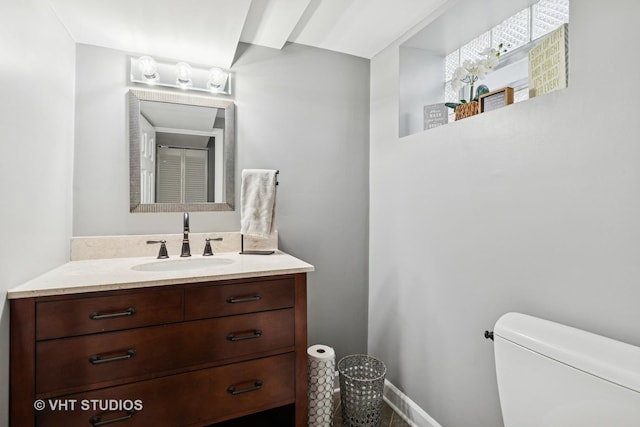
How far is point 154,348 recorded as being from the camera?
4.00 ft

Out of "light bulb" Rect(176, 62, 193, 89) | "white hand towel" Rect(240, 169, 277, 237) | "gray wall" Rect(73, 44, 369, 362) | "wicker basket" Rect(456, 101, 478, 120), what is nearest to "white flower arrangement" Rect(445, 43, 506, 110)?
"wicker basket" Rect(456, 101, 478, 120)

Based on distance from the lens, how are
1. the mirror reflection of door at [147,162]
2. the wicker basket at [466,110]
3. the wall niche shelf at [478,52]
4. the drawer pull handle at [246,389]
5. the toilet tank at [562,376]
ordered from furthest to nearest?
the mirror reflection of door at [147,162], the wicker basket at [466,110], the drawer pull handle at [246,389], the wall niche shelf at [478,52], the toilet tank at [562,376]

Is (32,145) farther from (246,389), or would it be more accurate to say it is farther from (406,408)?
(406,408)

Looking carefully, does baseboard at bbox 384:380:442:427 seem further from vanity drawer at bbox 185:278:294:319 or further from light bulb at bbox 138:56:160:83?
light bulb at bbox 138:56:160:83

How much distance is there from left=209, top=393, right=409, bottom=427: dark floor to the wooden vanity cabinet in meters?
0.12

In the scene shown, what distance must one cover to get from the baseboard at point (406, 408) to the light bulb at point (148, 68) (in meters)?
Result: 2.30

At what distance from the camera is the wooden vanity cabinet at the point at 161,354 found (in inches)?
42.8

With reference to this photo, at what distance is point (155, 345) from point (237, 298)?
0.34 metres

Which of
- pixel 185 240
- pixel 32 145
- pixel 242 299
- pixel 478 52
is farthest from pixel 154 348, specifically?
pixel 478 52

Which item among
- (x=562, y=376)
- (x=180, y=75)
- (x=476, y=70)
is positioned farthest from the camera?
(x=180, y=75)

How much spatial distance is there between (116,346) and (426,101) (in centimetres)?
201

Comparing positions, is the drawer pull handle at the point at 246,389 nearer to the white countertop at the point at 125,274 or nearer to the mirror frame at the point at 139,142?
the white countertop at the point at 125,274

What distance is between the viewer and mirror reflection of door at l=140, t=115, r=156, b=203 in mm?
1743

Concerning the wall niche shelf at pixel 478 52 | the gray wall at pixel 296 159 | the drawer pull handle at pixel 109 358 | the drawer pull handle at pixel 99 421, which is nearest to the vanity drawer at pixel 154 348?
the drawer pull handle at pixel 109 358
